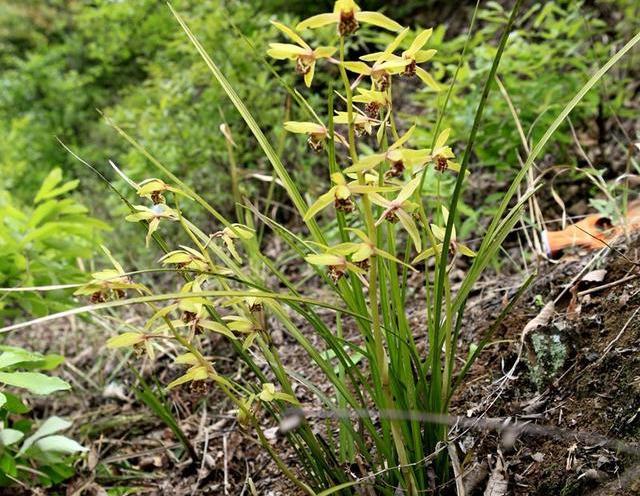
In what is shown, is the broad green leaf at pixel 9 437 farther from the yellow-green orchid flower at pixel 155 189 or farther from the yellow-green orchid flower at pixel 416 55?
the yellow-green orchid flower at pixel 416 55

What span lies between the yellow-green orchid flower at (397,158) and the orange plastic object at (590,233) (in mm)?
866

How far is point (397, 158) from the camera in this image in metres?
0.93

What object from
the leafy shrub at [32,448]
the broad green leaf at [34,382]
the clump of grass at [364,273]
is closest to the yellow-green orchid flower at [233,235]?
the clump of grass at [364,273]

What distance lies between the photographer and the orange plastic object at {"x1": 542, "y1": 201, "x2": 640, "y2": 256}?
65.9 inches

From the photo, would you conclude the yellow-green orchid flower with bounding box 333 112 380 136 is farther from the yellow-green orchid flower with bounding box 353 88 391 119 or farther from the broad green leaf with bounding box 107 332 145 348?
the broad green leaf with bounding box 107 332 145 348

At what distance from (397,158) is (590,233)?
103 cm

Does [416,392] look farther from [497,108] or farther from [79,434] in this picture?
[497,108]

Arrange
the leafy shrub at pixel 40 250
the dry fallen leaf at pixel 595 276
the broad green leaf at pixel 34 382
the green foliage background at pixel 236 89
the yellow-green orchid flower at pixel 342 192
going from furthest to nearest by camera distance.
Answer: the green foliage background at pixel 236 89
the leafy shrub at pixel 40 250
the dry fallen leaf at pixel 595 276
the broad green leaf at pixel 34 382
the yellow-green orchid flower at pixel 342 192

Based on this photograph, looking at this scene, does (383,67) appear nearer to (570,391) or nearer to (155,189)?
(155,189)

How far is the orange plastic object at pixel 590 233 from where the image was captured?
5.50 ft

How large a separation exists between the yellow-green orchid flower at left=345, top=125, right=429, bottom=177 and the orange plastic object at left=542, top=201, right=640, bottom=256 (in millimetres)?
866

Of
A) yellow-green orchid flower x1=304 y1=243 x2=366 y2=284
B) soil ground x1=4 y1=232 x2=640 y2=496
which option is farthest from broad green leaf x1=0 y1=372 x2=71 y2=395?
yellow-green orchid flower x1=304 y1=243 x2=366 y2=284

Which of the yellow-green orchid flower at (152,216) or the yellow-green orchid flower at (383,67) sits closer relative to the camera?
the yellow-green orchid flower at (383,67)

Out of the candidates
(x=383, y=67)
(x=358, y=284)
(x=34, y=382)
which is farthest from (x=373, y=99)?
(x=34, y=382)
